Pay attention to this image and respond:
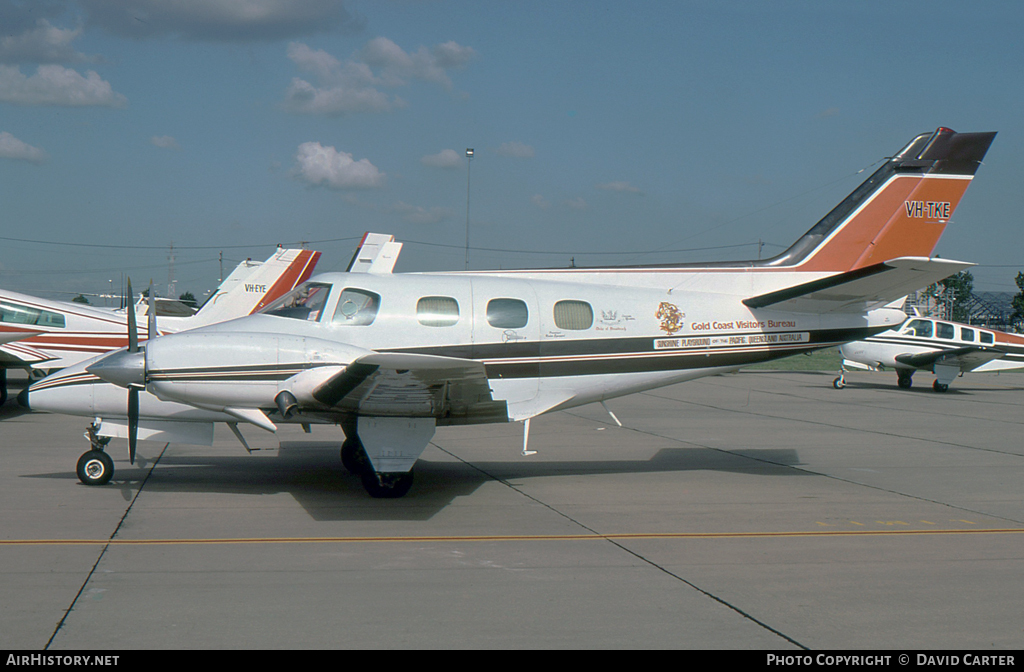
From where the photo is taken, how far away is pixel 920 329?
26656mm

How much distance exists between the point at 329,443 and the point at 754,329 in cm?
751

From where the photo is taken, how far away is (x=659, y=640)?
16.9 ft

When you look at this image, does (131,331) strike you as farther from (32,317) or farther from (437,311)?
(32,317)

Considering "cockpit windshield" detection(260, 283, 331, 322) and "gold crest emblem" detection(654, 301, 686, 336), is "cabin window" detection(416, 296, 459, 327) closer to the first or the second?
"cockpit windshield" detection(260, 283, 331, 322)

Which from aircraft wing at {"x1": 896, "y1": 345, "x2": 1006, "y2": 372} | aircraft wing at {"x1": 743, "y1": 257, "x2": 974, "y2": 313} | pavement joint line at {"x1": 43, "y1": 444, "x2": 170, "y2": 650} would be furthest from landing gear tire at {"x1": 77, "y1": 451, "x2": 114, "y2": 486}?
aircraft wing at {"x1": 896, "y1": 345, "x2": 1006, "y2": 372}

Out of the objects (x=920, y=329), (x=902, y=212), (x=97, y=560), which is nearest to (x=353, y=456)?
(x=97, y=560)

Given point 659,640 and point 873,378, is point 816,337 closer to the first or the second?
point 659,640

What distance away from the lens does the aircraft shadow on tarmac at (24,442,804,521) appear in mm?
9438

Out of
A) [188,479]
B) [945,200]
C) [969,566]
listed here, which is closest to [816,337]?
[945,200]

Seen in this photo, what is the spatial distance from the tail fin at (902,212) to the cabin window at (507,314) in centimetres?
426

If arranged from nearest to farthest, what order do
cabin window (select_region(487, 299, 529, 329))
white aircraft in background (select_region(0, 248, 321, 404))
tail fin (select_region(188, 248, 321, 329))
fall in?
cabin window (select_region(487, 299, 529, 329)) → white aircraft in background (select_region(0, 248, 321, 404)) → tail fin (select_region(188, 248, 321, 329))

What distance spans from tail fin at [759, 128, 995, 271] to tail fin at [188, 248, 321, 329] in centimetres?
1535

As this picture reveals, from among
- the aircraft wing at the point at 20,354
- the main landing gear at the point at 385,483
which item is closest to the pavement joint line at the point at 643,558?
the main landing gear at the point at 385,483

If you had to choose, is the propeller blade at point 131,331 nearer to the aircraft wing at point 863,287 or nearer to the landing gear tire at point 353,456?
the landing gear tire at point 353,456
